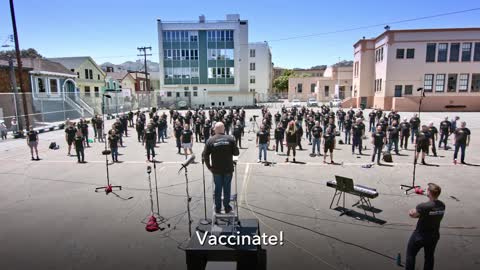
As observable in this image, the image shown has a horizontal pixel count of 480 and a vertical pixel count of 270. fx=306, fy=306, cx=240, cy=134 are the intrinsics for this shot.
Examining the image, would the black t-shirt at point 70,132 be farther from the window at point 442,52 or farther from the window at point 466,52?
the window at point 466,52

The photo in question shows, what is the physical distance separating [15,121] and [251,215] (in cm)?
2379

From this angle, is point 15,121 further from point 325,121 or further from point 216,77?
point 216,77

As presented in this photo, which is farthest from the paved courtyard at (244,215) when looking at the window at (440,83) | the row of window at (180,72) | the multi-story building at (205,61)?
the row of window at (180,72)

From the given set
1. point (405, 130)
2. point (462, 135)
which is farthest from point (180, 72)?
point (462, 135)

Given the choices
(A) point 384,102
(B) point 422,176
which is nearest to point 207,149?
(B) point 422,176

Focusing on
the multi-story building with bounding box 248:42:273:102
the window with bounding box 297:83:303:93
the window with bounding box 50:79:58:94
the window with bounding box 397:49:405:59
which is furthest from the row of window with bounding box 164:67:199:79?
the window with bounding box 397:49:405:59

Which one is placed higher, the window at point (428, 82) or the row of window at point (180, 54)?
the row of window at point (180, 54)

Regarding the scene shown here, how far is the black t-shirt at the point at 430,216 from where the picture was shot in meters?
4.70

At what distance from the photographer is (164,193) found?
9414 mm

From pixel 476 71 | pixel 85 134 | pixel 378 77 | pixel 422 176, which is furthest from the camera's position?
pixel 378 77

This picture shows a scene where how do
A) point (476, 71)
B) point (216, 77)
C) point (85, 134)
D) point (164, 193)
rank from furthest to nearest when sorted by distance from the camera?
point (216, 77) → point (476, 71) → point (85, 134) → point (164, 193)

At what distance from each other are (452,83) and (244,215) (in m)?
44.6

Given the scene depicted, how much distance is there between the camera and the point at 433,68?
4059cm

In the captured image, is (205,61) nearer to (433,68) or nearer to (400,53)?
(400,53)
